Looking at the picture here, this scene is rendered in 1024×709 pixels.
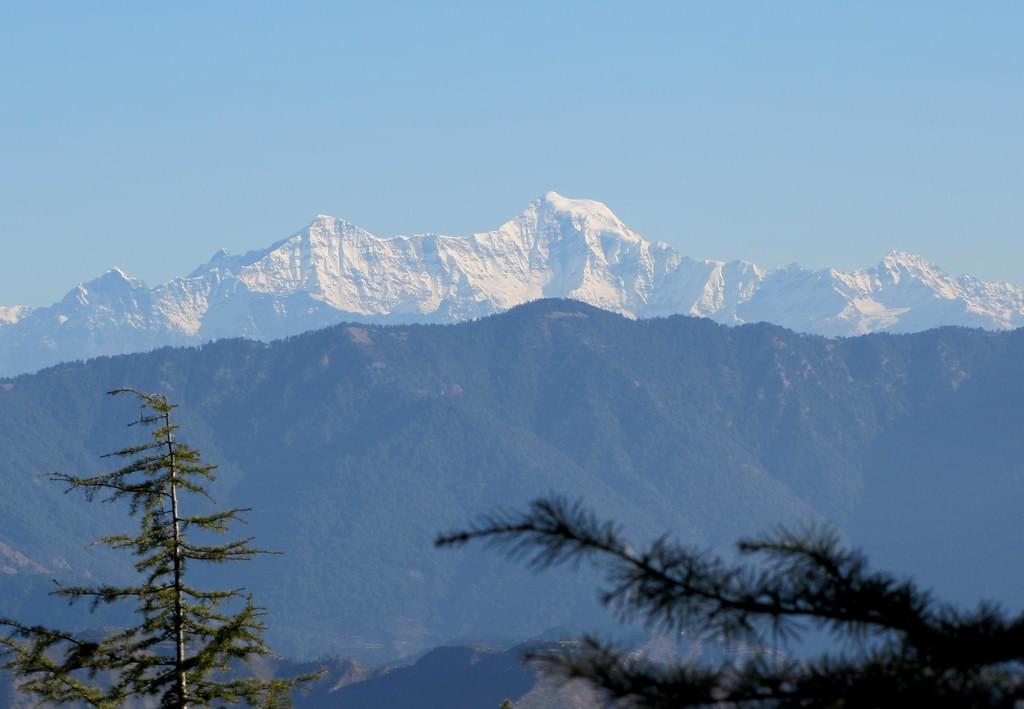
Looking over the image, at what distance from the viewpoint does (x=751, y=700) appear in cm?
1131

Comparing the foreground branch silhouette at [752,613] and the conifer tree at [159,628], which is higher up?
the conifer tree at [159,628]

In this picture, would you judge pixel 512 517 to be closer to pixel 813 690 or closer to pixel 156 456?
pixel 813 690

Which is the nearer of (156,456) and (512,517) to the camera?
(512,517)

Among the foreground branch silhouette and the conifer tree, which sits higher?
the conifer tree

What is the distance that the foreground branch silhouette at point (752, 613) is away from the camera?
36.8 ft

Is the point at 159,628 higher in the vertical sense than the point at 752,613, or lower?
higher

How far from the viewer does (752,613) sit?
459 inches

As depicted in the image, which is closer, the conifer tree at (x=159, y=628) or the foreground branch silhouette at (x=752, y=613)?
the foreground branch silhouette at (x=752, y=613)

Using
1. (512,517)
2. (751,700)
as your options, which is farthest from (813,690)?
(512,517)

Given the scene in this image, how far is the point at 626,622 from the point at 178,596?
1841cm

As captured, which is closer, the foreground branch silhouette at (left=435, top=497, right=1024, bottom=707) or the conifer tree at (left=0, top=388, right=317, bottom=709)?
the foreground branch silhouette at (left=435, top=497, right=1024, bottom=707)

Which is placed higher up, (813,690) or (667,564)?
(667,564)

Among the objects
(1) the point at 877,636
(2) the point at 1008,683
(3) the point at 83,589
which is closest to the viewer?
(2) the point at 1008,683

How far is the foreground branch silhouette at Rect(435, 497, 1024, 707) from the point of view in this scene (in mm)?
11203
